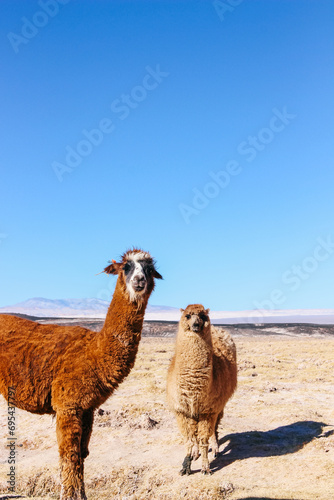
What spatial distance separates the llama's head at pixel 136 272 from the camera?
532 centimetres

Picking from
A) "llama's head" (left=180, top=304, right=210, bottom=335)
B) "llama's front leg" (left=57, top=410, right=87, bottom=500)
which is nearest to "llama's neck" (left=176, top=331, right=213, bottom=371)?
"llama's head" (left=180, top=304, right=210, bottom=335)

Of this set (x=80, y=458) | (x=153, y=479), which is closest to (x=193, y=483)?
(x=153, y=479)

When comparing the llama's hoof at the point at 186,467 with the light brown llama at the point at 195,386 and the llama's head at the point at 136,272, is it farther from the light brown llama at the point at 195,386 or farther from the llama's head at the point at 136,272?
the llama's head at the point at 136,272

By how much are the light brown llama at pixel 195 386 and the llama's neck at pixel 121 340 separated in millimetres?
2906

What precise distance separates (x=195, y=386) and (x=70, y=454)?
3.29 m

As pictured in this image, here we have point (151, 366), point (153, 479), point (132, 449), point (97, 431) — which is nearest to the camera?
point (153, 479)

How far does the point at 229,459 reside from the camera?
8.95 metres

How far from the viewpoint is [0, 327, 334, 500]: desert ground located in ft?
24.7

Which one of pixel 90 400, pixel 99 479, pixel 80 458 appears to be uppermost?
pixel 90 400

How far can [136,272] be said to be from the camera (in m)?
5.37

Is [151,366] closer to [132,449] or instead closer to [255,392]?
[255,392]

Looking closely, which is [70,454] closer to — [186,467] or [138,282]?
[138,282]

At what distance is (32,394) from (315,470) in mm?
4968

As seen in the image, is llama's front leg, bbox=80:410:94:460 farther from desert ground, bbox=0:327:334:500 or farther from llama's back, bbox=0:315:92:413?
desert ground, bbox=0:327:334:500
